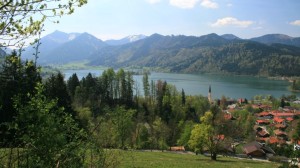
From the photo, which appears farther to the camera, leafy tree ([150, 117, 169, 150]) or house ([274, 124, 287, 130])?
house ([274, 124, 287, 130])

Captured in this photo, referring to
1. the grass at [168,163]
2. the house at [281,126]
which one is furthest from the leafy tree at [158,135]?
the house at [281,126]

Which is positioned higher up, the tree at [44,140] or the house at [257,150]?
the tree at [44,140]

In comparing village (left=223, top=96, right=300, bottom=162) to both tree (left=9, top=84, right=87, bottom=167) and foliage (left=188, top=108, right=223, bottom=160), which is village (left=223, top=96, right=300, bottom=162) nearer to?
foliage (left=188, top=108, right=223, bottom=160)

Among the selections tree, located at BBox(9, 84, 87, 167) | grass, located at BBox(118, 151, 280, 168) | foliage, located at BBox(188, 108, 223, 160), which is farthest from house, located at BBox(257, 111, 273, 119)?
tree, located at BBox(9, 84, 87, 167)

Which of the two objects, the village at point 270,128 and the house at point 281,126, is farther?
the house at point 281,126

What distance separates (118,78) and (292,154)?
75.9m

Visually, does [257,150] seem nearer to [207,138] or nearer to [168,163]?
[207,138]

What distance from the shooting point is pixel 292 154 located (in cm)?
539

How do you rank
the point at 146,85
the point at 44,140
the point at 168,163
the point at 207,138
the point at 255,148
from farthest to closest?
the point at 146,85 → the point at 255,148 → the point at 207,138 → the point at 168,163 → the point at 44,140

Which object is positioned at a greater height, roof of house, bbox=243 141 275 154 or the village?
roof of house, bbox=243 141 275 154

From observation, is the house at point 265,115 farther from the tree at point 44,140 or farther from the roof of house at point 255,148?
the tree at point 44,140

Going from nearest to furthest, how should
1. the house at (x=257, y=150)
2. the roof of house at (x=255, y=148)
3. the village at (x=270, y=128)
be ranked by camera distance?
1. the house at (x=257, y=150)
2. the roof of house at (x=255, y=148)
3. the village at (x=270, y=128)

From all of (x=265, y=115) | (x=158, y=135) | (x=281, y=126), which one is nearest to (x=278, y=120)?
(x=281, y=126)

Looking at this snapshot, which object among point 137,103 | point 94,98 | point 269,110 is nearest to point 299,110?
point 269,110
